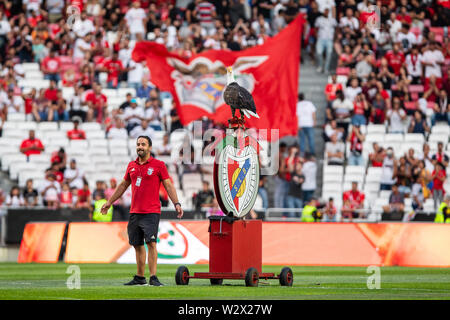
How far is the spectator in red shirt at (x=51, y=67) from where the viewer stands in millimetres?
38375

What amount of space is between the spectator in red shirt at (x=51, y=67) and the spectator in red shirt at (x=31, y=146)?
3.77 metres

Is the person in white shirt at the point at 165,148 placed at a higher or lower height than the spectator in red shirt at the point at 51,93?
lower

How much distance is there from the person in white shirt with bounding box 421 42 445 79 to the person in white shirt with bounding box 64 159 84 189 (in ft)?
40.0

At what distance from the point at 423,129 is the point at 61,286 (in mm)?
20379

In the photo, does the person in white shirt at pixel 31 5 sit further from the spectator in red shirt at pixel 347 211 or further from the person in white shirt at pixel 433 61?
the spectator in red shirt at pixel 347 211

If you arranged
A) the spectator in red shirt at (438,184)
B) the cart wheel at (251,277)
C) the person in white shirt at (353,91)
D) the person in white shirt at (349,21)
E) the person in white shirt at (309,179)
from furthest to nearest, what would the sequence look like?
the person in white shirt at (349,21) < the person in white shirt at (353,91) < the person in white shirt at (309,179) < the spectator in red shirt at (438,184) < the cart wheel at (251,277)

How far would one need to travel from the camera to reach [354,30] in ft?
126

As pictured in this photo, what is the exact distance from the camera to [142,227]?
1688 centimetres

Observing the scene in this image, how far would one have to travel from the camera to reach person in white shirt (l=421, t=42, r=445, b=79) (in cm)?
3747

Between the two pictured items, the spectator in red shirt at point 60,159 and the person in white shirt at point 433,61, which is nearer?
the spectator in red shirt at point 60,159
